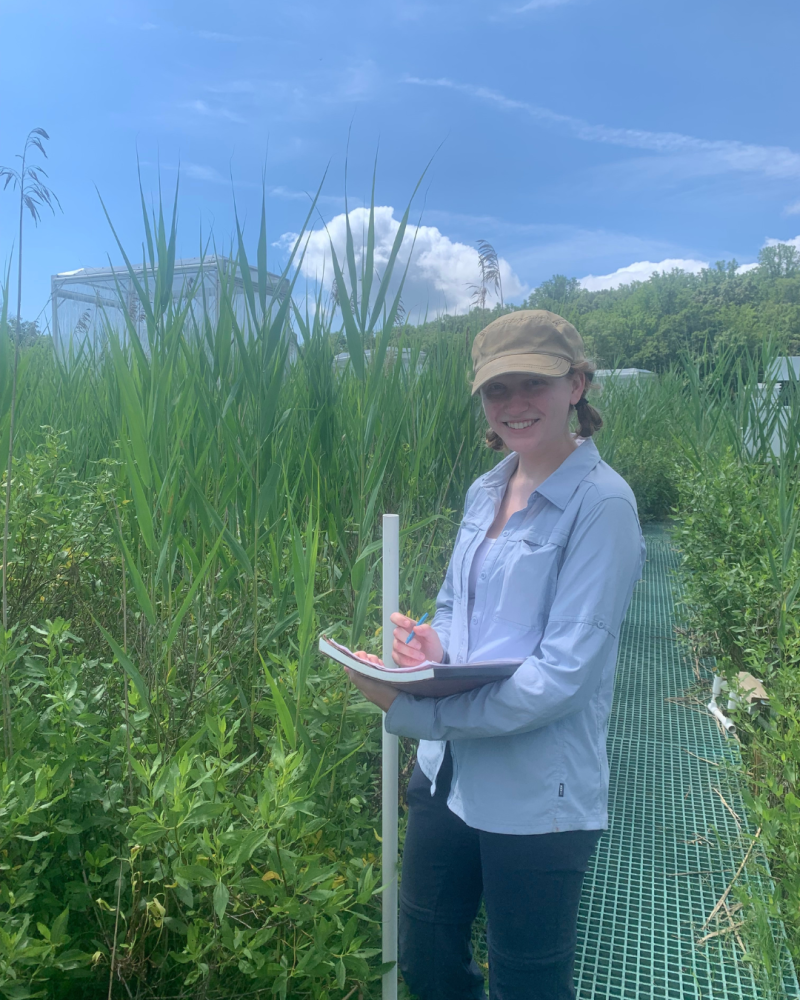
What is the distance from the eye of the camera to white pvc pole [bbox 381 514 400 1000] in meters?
1.12

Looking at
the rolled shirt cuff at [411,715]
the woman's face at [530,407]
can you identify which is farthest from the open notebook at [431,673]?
the woman's face at [530,407]

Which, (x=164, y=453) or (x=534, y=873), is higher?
(x=164, y=453)

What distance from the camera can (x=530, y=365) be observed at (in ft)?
4.01

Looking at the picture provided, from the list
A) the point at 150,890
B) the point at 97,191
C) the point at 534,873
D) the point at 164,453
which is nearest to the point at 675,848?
the point at 534,873

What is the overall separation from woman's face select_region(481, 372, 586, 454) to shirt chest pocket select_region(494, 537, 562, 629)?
0.20 metres

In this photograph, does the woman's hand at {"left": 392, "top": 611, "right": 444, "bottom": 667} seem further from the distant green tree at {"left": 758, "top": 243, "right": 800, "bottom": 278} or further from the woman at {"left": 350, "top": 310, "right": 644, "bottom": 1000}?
the distant green tree at {"left": 758, "top": 243, "right": 800, "bottom": 278}

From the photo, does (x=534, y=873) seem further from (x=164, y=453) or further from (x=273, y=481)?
(x=164, y=453)

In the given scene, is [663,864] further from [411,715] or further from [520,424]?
[520,424]

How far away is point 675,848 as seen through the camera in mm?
2119

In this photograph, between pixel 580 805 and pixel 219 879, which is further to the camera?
pixel 580 805

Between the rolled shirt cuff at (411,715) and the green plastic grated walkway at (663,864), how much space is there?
3.11 feet

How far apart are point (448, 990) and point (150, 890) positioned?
66 cm

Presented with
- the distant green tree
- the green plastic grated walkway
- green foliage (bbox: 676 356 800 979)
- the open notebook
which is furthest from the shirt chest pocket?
the distant green tree

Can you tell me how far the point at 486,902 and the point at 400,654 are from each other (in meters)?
0.45
